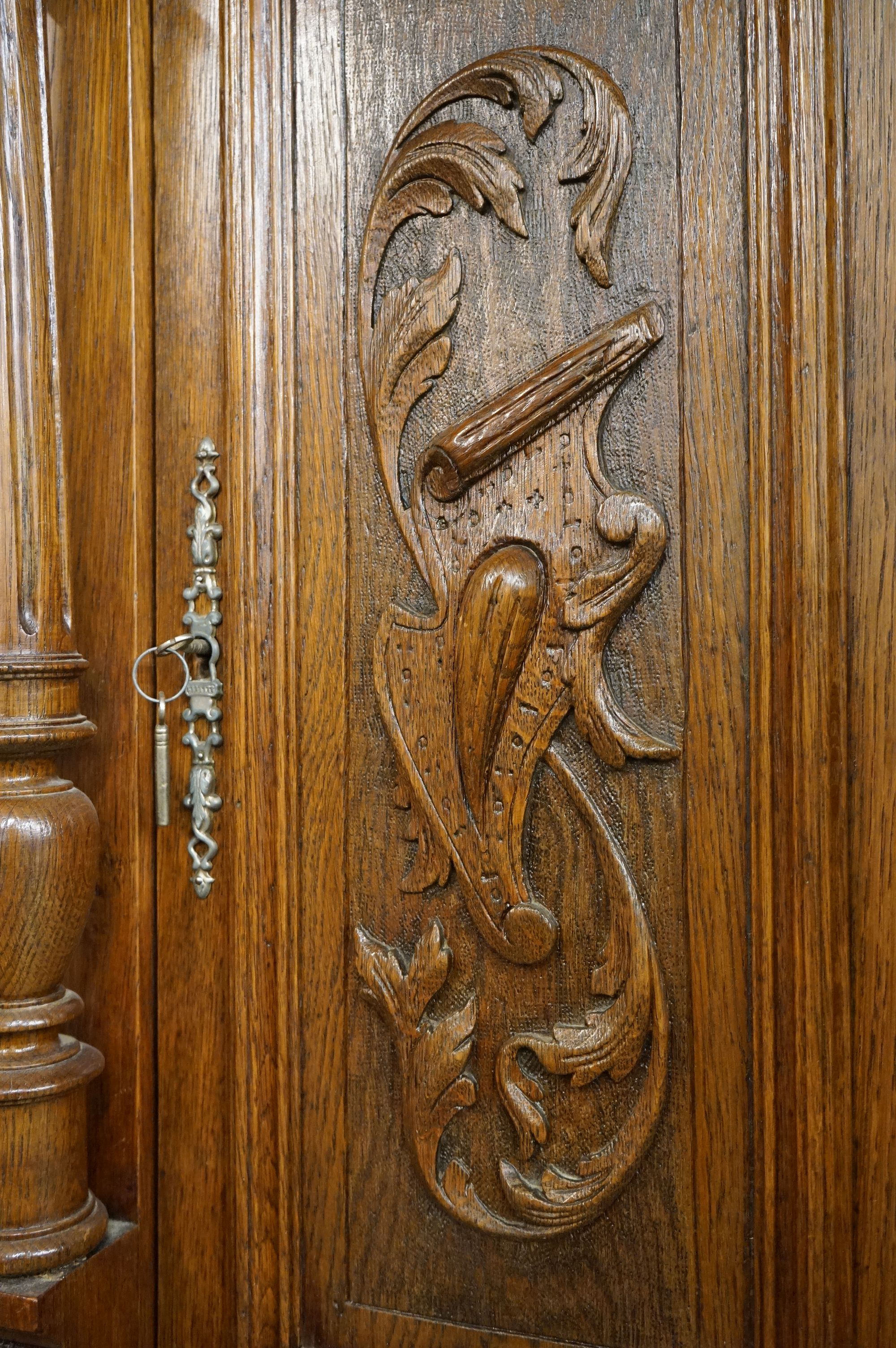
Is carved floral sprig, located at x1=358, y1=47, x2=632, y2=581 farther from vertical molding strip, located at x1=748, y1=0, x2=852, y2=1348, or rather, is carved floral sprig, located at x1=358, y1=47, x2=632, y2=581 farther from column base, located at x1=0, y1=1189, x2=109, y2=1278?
column base, located at x1=0, y1=1189, x2=109, y2=1278

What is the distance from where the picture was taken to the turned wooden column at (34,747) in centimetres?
97

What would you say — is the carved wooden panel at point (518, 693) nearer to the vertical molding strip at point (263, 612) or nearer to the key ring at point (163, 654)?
the vertical molding strip at point (263, 612)

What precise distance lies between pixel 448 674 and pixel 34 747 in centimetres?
36

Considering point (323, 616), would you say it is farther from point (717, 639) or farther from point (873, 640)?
point (873, 640)

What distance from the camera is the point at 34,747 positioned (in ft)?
3.20

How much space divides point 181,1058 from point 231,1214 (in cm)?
14

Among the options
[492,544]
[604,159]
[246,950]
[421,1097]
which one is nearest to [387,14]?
[604,159]

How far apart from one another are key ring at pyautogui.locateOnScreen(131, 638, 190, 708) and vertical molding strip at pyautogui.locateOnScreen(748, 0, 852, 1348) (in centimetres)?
51

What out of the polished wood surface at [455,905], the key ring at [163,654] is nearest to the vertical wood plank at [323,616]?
the polished wood surface at [455,905]

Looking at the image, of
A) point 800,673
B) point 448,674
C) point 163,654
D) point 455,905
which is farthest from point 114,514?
point 800,673

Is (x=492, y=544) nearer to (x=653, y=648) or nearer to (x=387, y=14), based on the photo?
(x=653, y=648)

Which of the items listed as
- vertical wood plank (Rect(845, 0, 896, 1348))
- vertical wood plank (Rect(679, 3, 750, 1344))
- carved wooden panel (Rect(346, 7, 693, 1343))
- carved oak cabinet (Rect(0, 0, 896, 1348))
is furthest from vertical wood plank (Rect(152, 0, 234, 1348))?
vertical wood plank (Rect(845, 0, 896, 1348))

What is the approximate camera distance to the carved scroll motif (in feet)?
3.09

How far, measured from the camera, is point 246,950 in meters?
1.04
